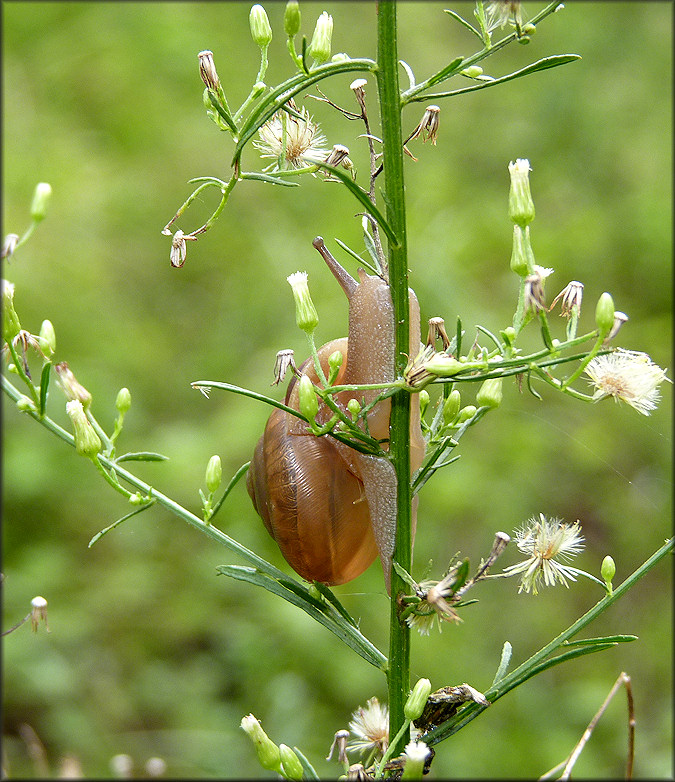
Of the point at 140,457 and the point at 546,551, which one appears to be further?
the point at 140,457

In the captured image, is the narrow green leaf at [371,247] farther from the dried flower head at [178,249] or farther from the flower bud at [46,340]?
the flower bud at [46,340]

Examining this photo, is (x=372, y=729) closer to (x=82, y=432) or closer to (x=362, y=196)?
(x=82, y=432)

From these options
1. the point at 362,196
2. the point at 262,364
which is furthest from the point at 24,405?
the point at 262,364

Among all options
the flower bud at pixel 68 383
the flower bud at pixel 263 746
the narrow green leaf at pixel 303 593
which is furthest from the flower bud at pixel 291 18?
the flower bud at pixel 263 746

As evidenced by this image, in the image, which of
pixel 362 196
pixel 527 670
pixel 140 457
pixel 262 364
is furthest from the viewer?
pixel 262 364

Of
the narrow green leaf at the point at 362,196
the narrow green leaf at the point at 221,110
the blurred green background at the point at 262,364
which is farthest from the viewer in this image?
the blurred green background at the point at 262,364

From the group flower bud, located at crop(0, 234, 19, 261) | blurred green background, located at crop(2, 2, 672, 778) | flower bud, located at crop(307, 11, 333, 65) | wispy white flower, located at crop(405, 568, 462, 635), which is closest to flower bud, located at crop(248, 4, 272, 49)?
flower bud, located at crop(307, 11, 333, 65)

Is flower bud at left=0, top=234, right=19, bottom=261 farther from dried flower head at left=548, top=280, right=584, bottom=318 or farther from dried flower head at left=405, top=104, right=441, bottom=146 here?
dried flower head at left=548, top=280, right=584, bottom=318
